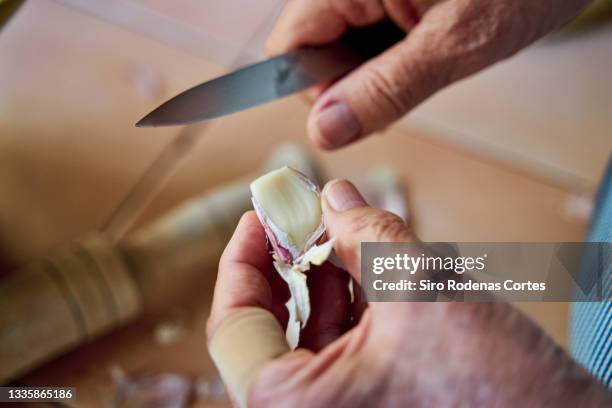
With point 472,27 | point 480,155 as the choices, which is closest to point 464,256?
point 472,27

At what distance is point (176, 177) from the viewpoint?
0.58 meters

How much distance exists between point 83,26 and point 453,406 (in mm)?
499

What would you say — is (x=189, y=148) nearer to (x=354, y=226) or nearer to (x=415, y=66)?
(x=415, y=66)

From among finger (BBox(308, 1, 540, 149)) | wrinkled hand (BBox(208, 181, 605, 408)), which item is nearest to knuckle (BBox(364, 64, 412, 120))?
finger (BBox(308, 1, 540, 149))

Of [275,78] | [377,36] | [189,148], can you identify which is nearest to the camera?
[275,78]

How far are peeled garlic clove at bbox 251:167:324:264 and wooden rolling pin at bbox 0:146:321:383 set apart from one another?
0.16 m

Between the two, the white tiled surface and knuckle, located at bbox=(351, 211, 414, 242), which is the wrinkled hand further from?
the white tiled surface

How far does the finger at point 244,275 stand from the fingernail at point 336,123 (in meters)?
0.16

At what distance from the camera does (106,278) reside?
48cm

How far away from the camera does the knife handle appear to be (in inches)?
18.5

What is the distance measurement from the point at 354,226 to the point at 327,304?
0.05 metres

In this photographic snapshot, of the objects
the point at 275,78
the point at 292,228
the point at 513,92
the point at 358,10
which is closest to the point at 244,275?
the point at 292,228

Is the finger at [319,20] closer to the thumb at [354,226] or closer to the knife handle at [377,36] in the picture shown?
the knife handle at [377,36]

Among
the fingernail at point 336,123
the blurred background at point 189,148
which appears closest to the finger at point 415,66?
the fingernail at point 336,123
